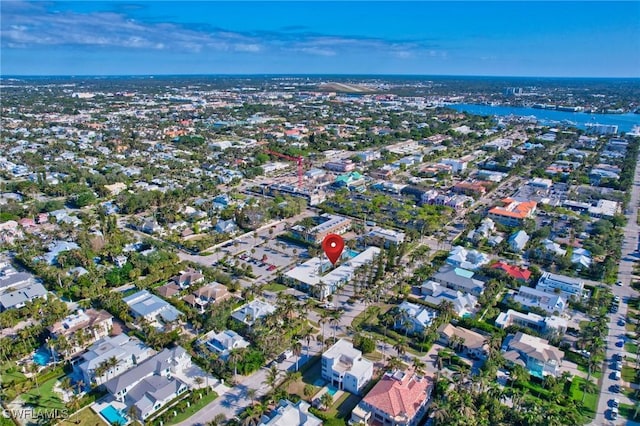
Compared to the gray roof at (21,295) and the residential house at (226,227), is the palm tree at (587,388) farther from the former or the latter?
the gray roof at (21,295)

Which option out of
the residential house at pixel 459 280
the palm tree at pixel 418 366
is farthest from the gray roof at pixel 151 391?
the residential house at pixel 459 280

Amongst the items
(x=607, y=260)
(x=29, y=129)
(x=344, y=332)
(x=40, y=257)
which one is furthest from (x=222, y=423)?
(x=29, y=129)

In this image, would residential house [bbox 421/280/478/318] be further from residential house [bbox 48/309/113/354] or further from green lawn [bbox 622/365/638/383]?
residential house [bbox 48/309/113/354]

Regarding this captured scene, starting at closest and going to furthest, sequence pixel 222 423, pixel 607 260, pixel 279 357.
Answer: pixel 222 423 < pixel 279 357 < pixel 607 260

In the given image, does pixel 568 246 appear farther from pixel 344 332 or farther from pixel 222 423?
pixel 222 423

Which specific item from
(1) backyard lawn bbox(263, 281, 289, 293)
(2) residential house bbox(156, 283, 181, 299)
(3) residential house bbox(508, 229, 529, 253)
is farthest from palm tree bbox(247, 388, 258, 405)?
(3) residential house bbox(508, 229, 529, 253)

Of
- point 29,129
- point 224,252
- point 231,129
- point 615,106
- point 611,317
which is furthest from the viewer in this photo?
point 615,106

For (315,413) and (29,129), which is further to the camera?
(29,129)
